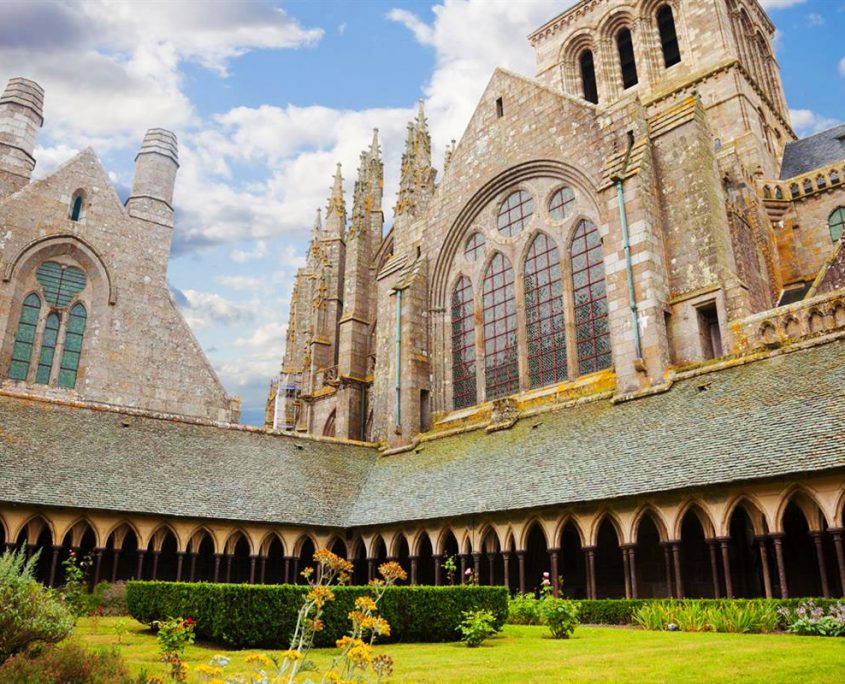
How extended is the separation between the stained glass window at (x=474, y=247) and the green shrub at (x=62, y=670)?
22312mm

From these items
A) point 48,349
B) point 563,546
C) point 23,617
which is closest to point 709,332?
point 563,546

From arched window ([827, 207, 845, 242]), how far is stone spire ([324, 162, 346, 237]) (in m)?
24.3

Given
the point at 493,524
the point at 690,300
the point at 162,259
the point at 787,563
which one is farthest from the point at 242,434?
the point at 787,563

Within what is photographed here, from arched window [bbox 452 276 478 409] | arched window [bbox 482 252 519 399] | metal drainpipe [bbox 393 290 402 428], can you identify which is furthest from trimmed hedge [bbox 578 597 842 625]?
metal drainpipe [bbox 393 290 402 428]

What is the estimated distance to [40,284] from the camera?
95.5 ft

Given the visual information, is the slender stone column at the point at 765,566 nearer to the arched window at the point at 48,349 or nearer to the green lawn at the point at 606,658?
the green lawn at the point at 606,658

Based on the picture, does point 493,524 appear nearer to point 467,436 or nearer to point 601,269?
point 467,436

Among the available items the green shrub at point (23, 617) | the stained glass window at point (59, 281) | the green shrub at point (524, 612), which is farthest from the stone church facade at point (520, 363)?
the green shrub at point (23, 617)

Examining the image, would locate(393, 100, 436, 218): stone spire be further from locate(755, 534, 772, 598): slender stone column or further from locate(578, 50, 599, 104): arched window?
locate(755, 534, 772, 598): slender stone column

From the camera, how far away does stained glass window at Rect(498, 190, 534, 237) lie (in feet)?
87.4

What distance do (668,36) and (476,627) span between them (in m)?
33.3

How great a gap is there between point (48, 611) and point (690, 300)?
17300 mm

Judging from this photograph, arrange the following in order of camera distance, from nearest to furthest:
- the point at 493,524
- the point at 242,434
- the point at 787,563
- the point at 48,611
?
the point at 48,611, the point at 787,563, the point at 493,524, the point at 242,434

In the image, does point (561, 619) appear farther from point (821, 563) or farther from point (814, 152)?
point (814, 152)
